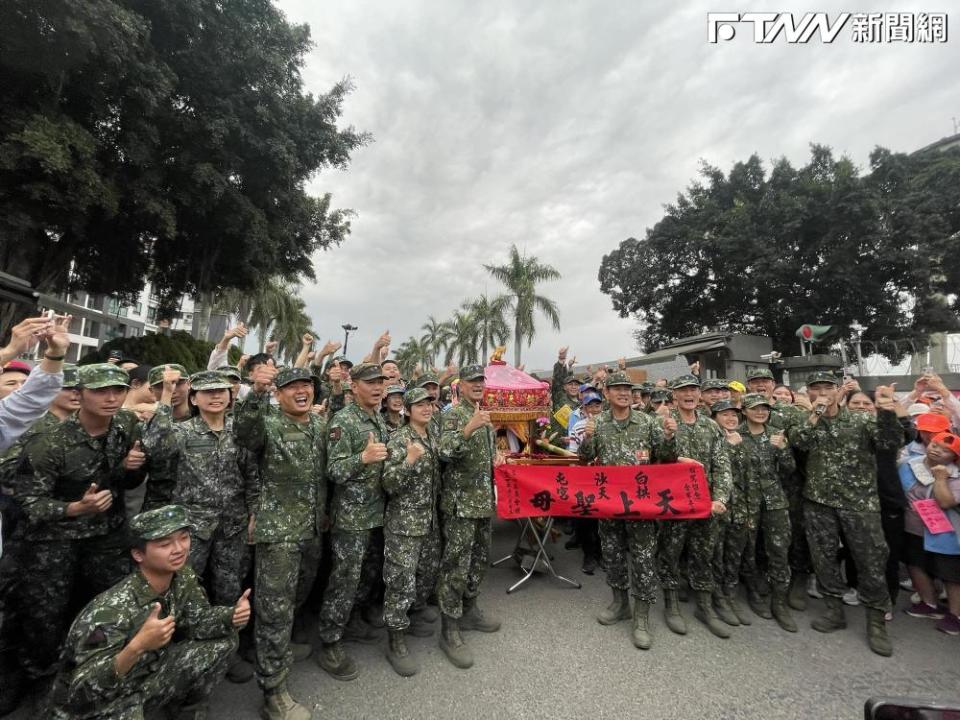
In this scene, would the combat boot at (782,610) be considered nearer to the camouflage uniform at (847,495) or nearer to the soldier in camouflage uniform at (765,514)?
the soldier in camouflage uniform at (765,514)

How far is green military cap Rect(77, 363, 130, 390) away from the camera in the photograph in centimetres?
269

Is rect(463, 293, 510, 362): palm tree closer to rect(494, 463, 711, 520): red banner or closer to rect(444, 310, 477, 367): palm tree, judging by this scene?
rect(444, 310, 477, 367): palm tree

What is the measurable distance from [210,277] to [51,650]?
16690 millimetres

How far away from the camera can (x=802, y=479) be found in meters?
4.28

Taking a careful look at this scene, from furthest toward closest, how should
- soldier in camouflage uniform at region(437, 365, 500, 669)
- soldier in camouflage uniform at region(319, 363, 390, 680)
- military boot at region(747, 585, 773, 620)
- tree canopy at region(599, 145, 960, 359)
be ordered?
tree canopy at region(599, 145, 960, 359), military boot at region(747, 585, 773, 620), soldier in camouflage uniform at region(437, 365, 500, 669), soldier in camouflage uniform at region(319, 363, 390, 680)

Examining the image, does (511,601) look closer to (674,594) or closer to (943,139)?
(674,594)

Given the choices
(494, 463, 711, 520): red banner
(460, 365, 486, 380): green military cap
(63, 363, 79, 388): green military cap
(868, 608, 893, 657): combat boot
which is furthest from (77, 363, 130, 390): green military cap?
(868, 608, 893, 657): combat boot

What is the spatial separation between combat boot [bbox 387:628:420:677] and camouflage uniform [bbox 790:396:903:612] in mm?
3448

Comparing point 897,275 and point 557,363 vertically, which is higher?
point 897,275

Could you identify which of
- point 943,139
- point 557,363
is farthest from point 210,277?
point 943,139

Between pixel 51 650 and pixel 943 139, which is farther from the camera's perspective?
pixel 943 139

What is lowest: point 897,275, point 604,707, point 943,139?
point 604,707

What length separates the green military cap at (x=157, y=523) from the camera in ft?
7.39

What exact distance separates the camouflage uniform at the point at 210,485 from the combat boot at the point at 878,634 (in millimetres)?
4771
